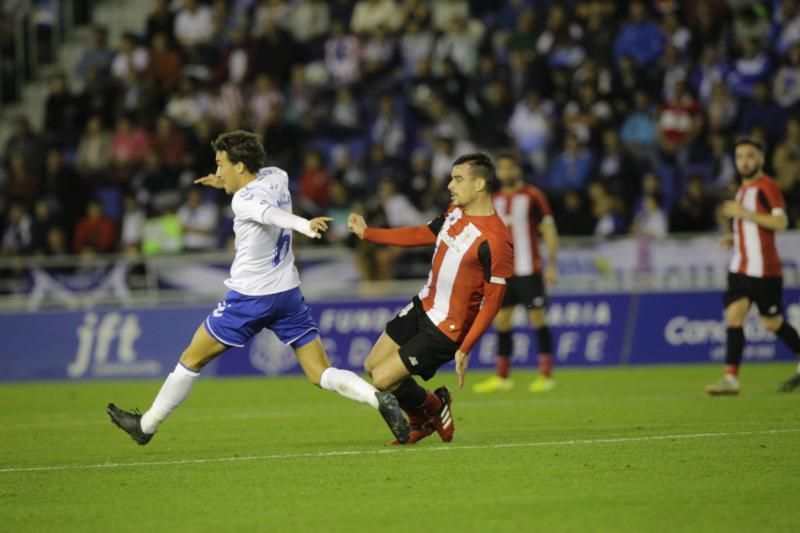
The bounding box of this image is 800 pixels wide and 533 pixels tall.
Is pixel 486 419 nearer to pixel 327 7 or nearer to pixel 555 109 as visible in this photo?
pixel 555 109

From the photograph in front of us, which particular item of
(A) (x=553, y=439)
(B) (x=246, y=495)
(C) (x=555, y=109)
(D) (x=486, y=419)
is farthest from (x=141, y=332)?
(B) (x=246, y=495)

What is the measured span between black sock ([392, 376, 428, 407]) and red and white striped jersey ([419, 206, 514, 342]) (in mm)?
449

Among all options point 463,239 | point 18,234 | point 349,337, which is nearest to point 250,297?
point 463,239

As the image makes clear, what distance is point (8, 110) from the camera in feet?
93.5

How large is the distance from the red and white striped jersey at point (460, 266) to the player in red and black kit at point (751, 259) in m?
4.19

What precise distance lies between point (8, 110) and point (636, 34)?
43.0 feet

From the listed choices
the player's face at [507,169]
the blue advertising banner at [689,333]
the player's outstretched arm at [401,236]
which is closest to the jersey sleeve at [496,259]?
the player's outstretched arm at [401,236]

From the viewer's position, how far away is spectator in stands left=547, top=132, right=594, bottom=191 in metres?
21.5

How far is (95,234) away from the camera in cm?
2289

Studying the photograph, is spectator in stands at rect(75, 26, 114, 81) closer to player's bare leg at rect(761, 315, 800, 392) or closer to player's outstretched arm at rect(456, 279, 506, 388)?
player's bare leg at rect(761, 315, 800, 392)

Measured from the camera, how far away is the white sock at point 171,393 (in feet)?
32.6

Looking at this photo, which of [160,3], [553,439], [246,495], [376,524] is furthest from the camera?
[160,3]

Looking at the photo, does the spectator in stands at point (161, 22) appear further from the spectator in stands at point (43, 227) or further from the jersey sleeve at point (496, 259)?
the jersey sleeve at point (496, 259)

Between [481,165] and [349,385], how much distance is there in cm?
181
